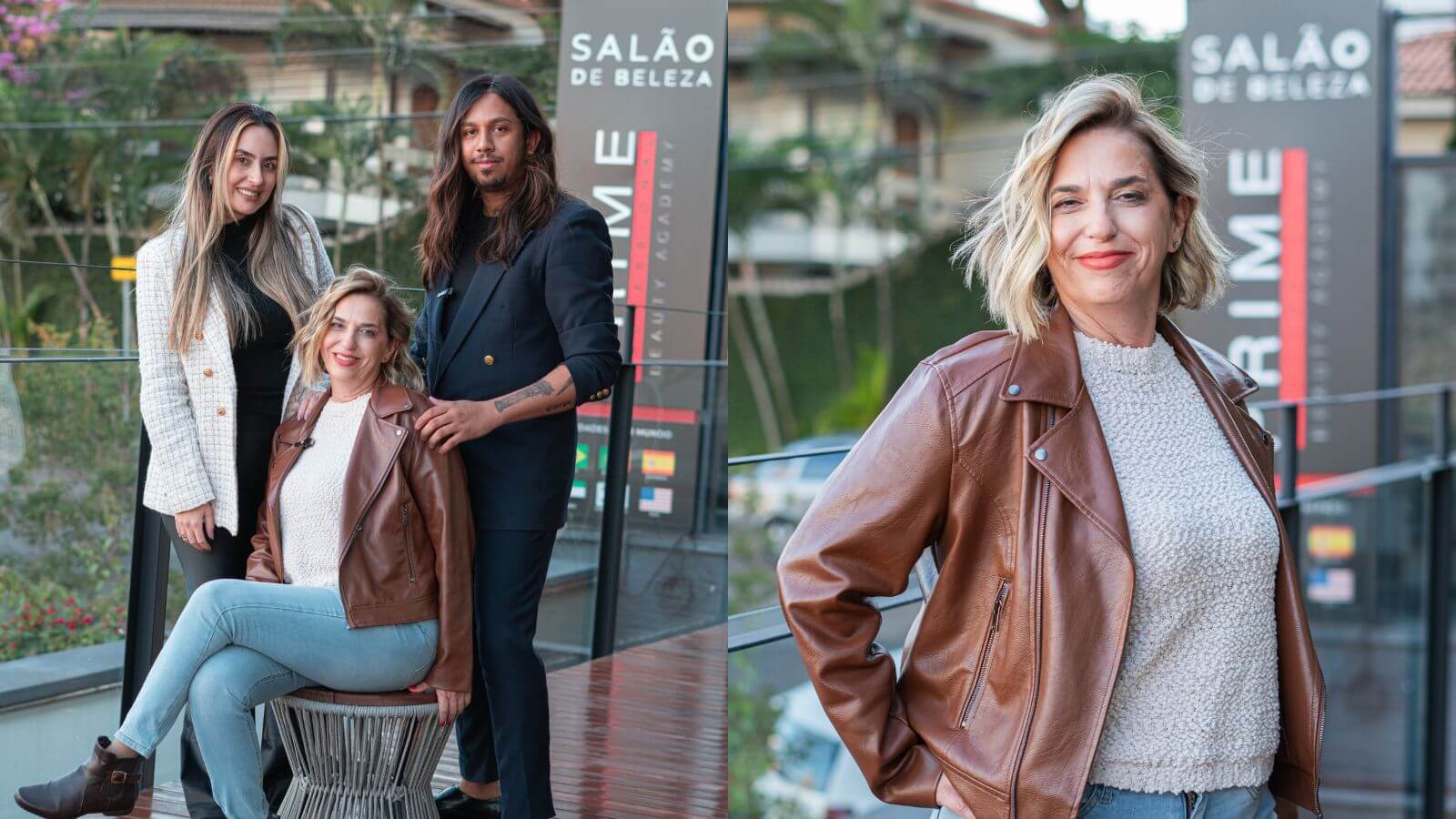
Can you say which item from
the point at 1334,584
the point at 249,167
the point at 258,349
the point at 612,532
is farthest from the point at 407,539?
the point at 1334,584

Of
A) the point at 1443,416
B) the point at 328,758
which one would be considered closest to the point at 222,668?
the point at 328,758

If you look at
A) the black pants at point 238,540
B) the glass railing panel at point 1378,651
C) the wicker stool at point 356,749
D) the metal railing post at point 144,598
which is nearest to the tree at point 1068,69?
the glass railing panel at point 1378,651

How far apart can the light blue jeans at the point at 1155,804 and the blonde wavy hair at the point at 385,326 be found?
1723mm

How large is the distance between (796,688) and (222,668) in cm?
171

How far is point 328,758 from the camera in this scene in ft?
9.63

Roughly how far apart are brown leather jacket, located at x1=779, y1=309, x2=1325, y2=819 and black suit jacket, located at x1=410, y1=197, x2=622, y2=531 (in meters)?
1.31

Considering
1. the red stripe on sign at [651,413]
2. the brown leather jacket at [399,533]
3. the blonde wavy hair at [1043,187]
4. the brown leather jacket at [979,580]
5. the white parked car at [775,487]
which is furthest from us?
the red stripe on sign at [651,413]

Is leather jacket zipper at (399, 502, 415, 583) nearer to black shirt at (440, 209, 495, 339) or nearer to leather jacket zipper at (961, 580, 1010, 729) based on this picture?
black shirt at (440, 209, 495, 339)

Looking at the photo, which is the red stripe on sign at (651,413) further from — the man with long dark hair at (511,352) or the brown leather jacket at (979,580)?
the brown leather jacket at (979,580)

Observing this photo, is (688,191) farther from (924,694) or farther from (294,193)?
(924,694)

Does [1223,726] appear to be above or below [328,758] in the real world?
above

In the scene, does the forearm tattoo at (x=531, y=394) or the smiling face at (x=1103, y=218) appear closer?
the smiling face at (x=1103, y=218)

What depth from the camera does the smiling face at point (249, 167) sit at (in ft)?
9.82

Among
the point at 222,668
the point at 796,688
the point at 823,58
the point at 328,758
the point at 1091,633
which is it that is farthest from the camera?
the point at 823,58
